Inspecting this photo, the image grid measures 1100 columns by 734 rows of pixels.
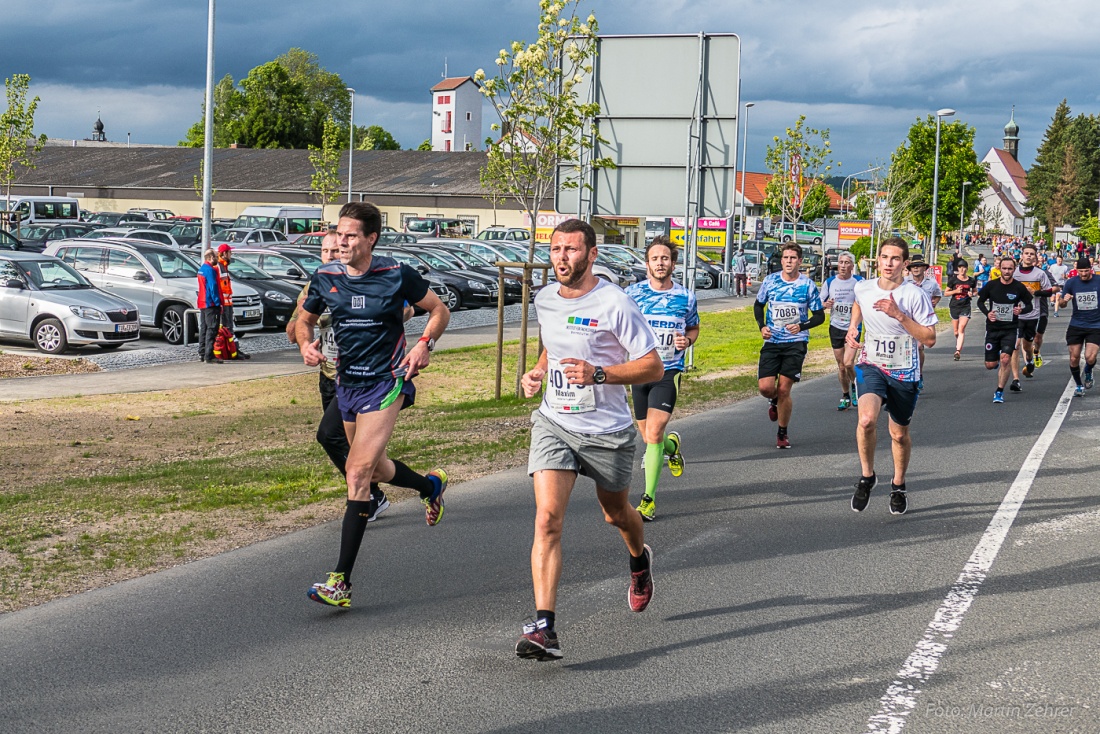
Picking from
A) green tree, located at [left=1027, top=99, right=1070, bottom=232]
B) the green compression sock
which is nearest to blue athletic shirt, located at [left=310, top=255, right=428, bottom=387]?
the green compression sock

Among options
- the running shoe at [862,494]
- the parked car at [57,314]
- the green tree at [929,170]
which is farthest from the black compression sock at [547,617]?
the green tree at [929,170]

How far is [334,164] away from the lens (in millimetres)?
68688

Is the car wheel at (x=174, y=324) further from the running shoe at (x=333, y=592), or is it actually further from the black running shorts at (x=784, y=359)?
the running shoe at (x=333, y=592)

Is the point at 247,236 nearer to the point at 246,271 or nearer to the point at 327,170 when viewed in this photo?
the point at 246,271

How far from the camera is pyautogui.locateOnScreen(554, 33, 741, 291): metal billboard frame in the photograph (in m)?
18.2

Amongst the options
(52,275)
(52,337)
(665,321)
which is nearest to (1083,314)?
(665,321)

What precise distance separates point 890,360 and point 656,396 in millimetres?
1585

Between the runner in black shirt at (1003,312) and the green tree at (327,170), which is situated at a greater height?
the green tree at (327,170)

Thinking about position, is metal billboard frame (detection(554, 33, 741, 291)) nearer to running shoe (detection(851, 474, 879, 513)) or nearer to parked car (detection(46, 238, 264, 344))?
parked car (detection(46, 238, 264, 344))

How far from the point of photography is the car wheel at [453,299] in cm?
3171

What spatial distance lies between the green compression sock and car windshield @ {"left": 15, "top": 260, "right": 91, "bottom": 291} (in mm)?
14885

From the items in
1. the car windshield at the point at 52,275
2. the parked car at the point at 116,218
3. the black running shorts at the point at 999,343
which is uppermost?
the parked car at the point at 116,218

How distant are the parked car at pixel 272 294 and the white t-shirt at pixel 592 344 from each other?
60.0 ft

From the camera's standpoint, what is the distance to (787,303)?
11.5 meters
